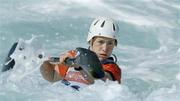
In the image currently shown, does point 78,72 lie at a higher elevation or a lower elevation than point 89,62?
lower

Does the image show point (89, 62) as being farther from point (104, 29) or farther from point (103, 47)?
point (104, 29)

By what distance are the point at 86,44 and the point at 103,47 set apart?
3104mm

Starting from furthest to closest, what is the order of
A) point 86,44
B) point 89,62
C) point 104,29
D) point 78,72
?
point 86,44, point 104,29, point 78,72, point 89,62

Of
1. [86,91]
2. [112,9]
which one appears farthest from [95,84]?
[112,9]

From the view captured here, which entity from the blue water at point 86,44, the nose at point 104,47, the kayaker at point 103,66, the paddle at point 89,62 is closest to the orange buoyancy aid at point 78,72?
the kayaker at point 103,66

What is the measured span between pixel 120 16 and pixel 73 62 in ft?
16.6

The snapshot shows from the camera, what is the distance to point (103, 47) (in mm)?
7074

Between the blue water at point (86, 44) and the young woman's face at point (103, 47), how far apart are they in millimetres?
449

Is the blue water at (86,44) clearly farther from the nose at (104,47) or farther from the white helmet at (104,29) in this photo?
the white helmet at (104,29)

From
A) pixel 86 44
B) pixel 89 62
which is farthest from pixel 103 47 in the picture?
pixel 86 44

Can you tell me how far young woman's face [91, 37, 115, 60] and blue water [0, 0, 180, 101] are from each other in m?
0.45

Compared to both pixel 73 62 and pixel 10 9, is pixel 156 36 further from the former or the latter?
pixel 73 62

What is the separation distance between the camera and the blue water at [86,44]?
6.55 metres

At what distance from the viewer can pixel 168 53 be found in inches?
406
